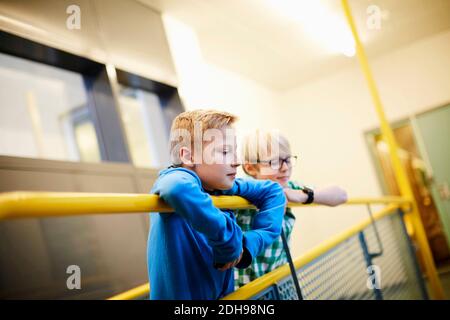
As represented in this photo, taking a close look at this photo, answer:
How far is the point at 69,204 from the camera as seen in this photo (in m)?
0.55

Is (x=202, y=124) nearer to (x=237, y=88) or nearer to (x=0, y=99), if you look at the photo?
(x=0, y=99)

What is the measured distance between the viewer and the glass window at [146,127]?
3.32 m

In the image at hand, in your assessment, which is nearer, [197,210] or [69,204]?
[69,204]

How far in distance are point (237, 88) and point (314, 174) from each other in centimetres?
205

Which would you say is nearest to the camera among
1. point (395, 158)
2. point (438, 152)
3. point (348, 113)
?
point (395, 158)

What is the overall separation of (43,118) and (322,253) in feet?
12.5

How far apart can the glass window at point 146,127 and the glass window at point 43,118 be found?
14.6 inches

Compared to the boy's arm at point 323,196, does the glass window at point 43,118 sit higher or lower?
higher

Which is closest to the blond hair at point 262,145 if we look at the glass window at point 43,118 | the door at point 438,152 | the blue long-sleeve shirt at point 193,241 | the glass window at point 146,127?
the blue long-sleeve shirt at point 193,241

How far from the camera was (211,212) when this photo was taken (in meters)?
0.68

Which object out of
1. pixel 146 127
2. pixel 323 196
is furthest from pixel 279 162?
pixel 146 127

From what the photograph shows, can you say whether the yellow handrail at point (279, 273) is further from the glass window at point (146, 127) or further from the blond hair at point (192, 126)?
the glass window at point (146, 127)

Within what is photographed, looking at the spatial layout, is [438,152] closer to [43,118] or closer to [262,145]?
[262,145]

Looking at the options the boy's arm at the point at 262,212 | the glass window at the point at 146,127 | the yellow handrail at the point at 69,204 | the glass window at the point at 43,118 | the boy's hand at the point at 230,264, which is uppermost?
the glass window at the point at 43,118
